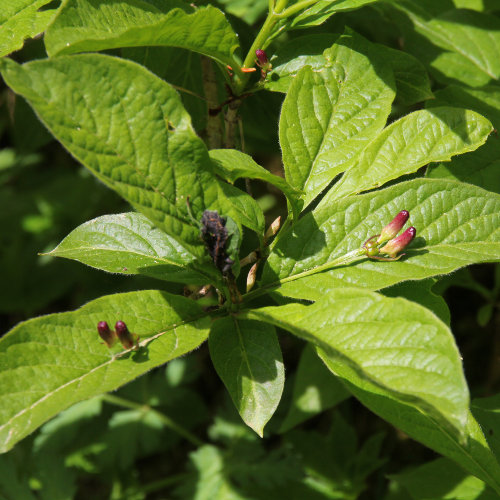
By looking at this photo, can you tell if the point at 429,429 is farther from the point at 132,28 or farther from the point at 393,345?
the point at 132,28

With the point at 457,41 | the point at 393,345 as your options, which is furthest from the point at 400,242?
the point at 457,41

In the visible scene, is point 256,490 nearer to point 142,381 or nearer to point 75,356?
point 142,381

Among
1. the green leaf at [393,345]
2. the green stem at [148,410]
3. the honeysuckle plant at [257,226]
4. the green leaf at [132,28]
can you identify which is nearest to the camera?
the green leaf at [393,345]

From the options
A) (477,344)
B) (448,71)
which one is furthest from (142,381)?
(448,71)

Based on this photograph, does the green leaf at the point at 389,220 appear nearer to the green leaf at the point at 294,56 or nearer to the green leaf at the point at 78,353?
the green leaf at the point at 78,353

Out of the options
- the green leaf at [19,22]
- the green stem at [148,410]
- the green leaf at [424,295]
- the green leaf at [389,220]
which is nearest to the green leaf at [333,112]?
the green leaf at [389,220]

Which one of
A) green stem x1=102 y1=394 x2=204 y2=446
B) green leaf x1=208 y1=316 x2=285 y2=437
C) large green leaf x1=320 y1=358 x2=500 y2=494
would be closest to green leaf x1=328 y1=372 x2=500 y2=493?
large green leaf x1=320 y1=358 x2=500 y2=494
